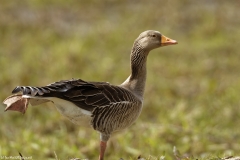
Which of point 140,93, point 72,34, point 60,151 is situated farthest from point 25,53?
point 140,93

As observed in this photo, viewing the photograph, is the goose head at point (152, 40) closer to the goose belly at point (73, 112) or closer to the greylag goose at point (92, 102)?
the greylag goose at point (92, 102)

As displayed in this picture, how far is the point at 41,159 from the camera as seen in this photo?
7285mm

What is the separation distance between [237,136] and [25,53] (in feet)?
20.8

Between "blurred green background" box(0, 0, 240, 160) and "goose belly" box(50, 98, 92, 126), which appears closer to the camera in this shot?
"goose belly" box(50, 98, 92, 126)

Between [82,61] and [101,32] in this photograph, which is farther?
[101,32]

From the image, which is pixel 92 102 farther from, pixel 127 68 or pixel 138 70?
pixel 127 68

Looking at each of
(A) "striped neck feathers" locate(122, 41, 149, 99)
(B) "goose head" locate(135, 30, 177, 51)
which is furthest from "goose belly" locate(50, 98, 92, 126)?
(B) "goose head" locate(135, 30, 177, 51)

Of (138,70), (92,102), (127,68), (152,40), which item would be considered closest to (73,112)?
(92,102)

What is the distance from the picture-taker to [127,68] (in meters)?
12.4

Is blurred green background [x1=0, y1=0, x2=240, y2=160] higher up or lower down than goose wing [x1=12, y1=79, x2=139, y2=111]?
lower down

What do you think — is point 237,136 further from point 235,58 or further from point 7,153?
point 235,58

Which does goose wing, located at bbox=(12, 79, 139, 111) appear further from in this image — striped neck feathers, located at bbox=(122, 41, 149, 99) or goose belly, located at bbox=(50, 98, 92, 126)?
striped neck feathers, located at bbox=(122, 41, 149, 99)

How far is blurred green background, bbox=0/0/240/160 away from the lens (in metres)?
7.78

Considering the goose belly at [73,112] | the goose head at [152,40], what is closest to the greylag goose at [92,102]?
the goose belly at [73,112]
